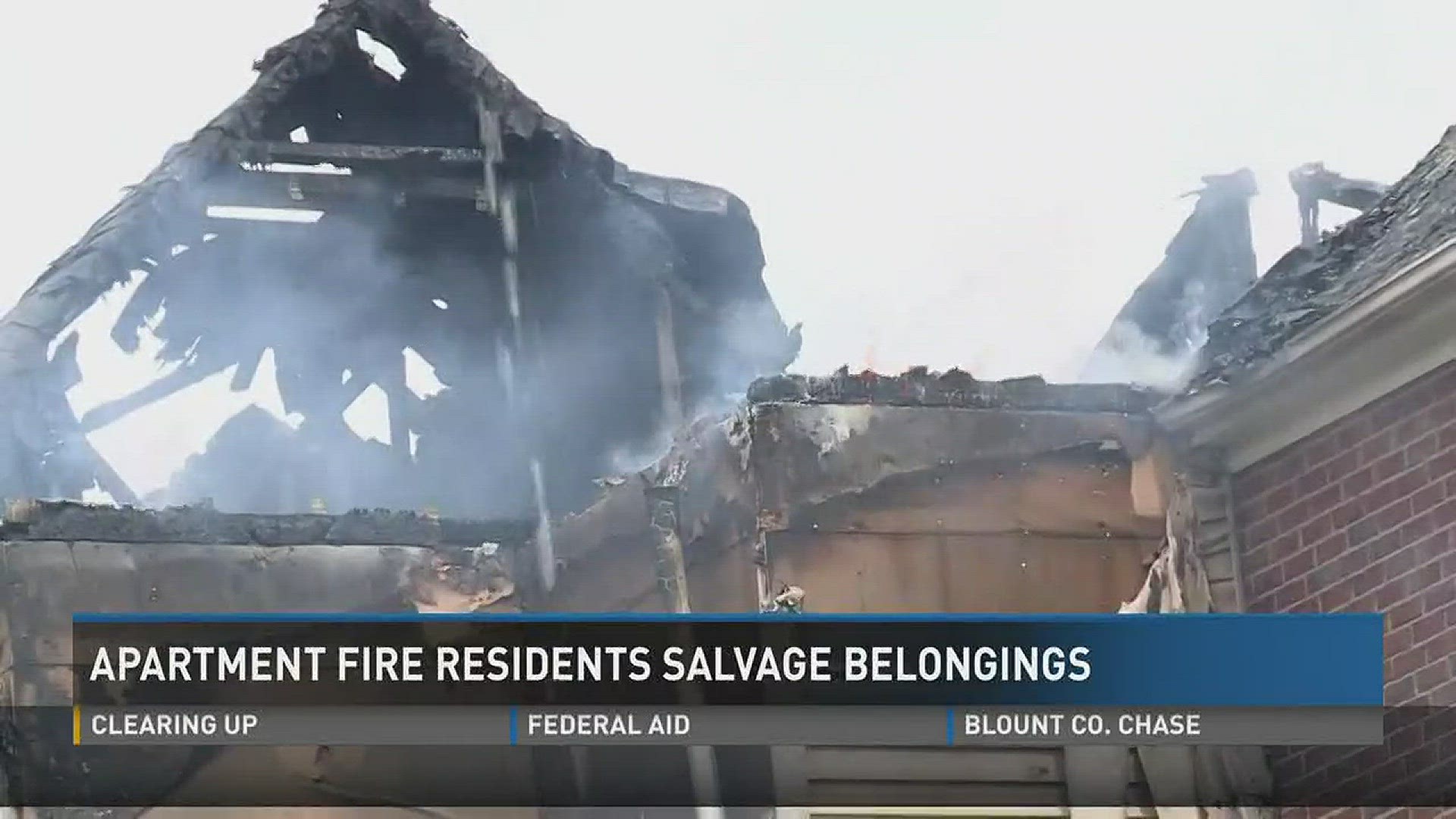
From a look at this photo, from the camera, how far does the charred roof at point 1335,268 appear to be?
6.41 metres

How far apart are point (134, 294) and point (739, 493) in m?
3.34

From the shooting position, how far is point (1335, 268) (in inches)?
263

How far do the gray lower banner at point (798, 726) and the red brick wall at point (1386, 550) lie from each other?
0.52 ft

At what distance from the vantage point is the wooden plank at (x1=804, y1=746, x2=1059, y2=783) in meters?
6.17

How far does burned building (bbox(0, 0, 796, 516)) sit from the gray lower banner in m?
3.08

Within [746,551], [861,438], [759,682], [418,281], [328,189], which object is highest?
[328,189]

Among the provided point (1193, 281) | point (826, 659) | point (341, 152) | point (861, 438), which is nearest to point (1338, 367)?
point (861, 438)

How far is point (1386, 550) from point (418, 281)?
4.49m

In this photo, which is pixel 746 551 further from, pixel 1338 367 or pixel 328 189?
Result: pixel 328 189

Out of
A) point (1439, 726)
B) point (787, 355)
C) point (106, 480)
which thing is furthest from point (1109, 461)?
point (106, 480)

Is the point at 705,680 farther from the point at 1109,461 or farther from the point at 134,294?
the point at 134,294

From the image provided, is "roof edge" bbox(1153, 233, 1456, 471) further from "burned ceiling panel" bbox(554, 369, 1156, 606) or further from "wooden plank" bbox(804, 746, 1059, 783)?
"wooden plank" bbox(804, 746, 1059, 783)

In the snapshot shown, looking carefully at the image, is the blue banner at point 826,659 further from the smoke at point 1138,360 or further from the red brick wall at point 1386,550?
the smoke at point 1138,360

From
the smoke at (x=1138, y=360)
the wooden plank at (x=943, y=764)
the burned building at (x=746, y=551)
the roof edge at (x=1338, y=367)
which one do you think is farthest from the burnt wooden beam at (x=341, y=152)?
Answer: the wooden plank at (x=943, y=764)
